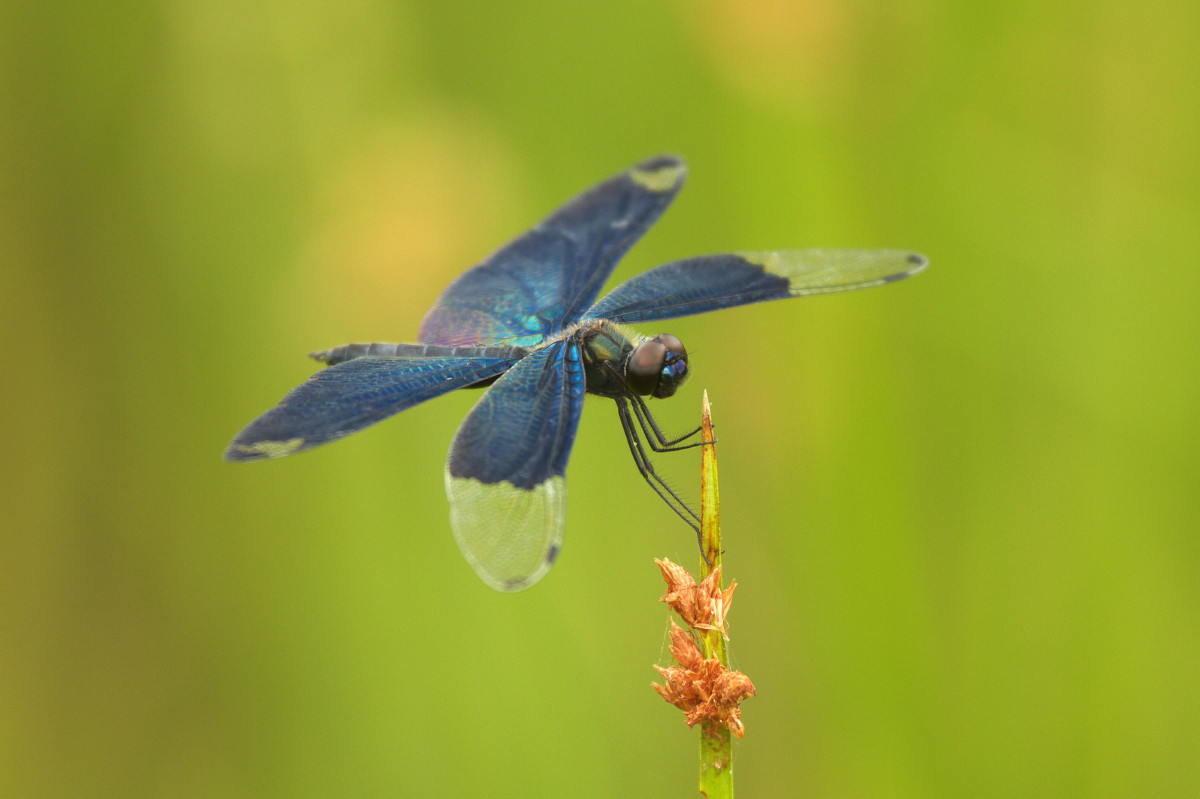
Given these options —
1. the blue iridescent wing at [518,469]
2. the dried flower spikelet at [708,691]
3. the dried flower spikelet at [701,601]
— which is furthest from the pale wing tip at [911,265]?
the dried flower spikelet at [708,691]

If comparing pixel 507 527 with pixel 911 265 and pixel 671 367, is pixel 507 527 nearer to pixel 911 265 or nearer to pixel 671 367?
pixel 671 367

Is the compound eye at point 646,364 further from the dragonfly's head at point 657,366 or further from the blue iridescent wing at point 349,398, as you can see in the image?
the blue iridescent wing at point 349,398

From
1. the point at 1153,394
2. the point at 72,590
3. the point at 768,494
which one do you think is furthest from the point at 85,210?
the point at 1153,394

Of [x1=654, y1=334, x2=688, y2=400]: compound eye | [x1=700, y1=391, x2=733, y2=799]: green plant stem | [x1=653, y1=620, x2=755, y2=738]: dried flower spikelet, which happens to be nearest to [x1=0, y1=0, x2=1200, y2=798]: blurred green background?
[x1=654, y1=334, x2=688, y2=400]: compound eye

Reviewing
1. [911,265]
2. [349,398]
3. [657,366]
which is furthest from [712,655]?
[911,265]

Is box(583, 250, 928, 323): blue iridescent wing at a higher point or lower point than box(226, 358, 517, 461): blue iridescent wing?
higher

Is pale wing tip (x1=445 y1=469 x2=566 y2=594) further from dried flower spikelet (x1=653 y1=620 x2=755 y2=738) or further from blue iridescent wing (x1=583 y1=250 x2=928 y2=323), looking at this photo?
blue iridescent wing (x1=583 y1=250 x2=928 y2=323)

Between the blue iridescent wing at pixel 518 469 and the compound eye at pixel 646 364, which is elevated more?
the compound eye at pixel 646 364
